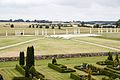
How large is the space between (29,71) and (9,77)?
253 centimetres

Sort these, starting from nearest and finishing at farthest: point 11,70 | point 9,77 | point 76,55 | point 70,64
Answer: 1. point 9,77
2. point 11,70
3. point 70,64
4. point 76,55

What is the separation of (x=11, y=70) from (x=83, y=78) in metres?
9.71


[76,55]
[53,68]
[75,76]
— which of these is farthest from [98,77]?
[76,55]

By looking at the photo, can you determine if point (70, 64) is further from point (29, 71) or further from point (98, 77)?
point (29, 71)

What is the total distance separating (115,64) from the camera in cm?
2803

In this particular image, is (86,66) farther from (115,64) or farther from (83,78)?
(83,78)

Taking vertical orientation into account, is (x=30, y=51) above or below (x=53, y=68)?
above

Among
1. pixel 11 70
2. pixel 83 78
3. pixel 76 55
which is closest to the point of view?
pixel 83 78

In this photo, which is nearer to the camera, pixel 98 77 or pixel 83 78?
pixel 83 78

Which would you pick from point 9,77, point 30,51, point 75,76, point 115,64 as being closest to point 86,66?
point 115,64

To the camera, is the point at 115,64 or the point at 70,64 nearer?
the point at 115,64

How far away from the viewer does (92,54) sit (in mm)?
39125

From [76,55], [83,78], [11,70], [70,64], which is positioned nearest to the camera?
[83,78]

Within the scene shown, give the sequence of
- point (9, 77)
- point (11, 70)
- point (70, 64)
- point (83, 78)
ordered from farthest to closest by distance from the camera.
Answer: point (70, 64), point (11, 70), point (9, 77), point (83, 78)
